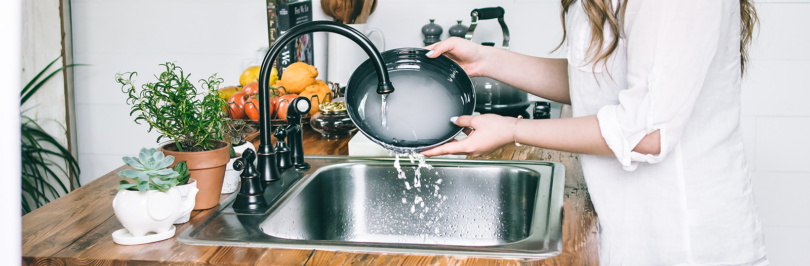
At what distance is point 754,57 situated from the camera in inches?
79.7

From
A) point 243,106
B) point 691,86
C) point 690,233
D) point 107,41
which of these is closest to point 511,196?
point 690,233

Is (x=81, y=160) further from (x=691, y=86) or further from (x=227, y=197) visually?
(x=691, y=86)

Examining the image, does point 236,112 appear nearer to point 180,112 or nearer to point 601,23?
point 180,112

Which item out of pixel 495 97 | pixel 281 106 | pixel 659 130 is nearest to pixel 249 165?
pixel 659 130

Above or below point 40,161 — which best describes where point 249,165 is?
above

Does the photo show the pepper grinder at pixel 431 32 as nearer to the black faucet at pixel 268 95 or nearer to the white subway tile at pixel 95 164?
the black faucet at pixel 268 95

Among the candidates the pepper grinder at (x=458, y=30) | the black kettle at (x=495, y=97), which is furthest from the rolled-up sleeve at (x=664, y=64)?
the pepper grinder at (x=458, y=30)

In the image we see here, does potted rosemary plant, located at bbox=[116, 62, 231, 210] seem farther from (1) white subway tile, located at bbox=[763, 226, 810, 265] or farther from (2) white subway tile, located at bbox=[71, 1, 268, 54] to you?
(1) white subway tile, located at bbox=[763, 226, 810, 265]

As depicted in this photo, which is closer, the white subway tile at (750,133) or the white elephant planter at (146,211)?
the white elephant planter at (146,211)

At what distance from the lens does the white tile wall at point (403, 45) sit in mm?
2021

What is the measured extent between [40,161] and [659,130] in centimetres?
238

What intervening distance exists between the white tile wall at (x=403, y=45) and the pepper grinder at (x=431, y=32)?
0.11 meters

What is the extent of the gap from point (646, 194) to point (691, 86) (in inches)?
7.7

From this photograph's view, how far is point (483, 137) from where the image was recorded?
0.92 m
